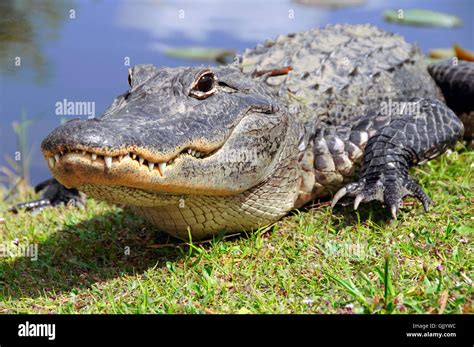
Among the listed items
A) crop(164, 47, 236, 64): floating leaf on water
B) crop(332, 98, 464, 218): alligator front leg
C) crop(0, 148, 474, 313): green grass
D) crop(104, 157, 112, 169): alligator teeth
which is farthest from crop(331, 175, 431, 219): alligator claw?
crop(164, 47, 236, 64): floating leaf on water

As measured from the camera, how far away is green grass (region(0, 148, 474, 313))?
3358 millimetres

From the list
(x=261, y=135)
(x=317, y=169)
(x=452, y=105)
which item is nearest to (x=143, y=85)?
(x=261, y=135)

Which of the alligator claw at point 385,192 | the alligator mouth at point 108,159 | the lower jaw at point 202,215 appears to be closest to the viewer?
the alligator mouth at point 108,159

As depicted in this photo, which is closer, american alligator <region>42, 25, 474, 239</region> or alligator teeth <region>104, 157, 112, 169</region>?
alligator teeth <region>104, 157, 112, 169</region>

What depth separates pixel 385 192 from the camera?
425 centimetres

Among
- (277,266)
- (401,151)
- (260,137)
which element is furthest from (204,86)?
(401,151)

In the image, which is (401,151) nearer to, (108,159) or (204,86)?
(204,86)

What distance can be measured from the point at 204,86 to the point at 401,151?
5.22 feet

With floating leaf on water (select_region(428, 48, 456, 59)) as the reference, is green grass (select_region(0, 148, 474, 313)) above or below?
below

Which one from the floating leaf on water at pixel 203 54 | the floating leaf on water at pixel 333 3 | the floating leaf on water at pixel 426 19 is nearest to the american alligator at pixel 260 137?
the floating leaf on water at pixel 203 54

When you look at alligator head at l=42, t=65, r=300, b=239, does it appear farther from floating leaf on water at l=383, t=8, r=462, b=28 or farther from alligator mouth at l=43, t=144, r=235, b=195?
floating leaf on water at l=383, t=8, r=462, b=28

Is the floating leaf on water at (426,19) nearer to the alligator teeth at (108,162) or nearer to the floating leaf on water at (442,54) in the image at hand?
the floating leaf on water at (442,54)

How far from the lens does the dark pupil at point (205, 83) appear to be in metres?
3.90

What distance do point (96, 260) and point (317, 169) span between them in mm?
1732
